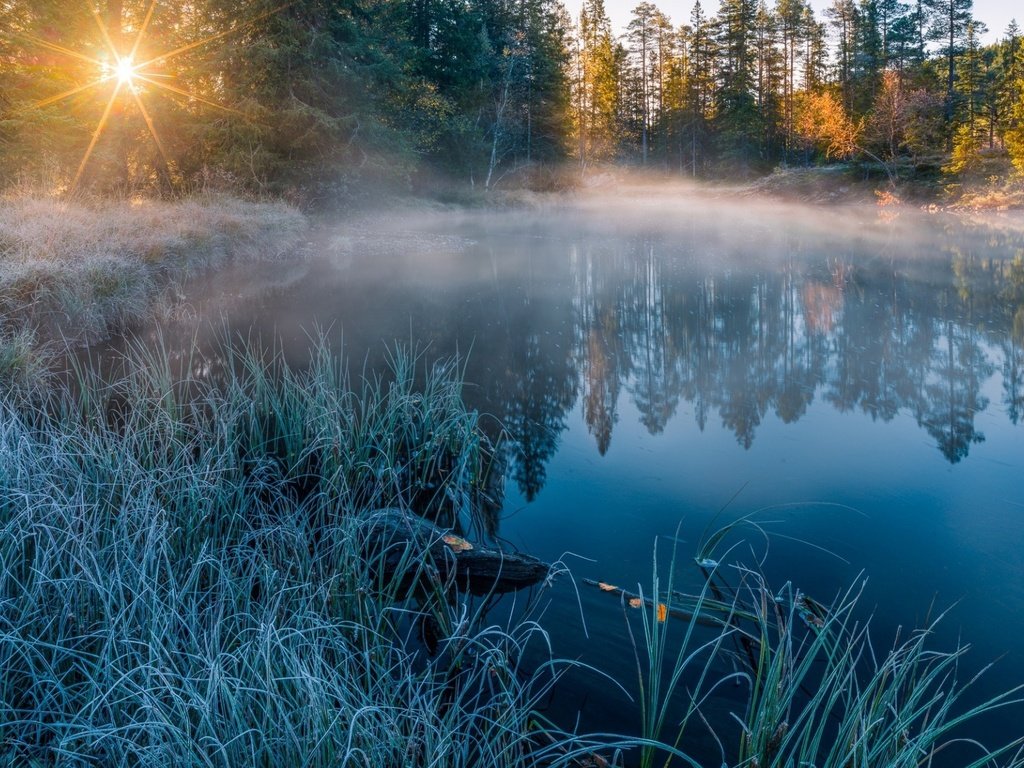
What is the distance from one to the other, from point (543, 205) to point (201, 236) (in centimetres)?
2649

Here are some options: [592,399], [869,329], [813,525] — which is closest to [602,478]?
[813,525]

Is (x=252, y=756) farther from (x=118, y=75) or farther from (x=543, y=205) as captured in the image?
(x=543, y=205)

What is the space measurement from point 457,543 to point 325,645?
1499mm

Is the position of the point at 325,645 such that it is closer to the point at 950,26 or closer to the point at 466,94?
the point at 466,94

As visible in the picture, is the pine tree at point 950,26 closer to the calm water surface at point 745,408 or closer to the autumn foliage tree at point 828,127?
the autumn foliage tree at point 828,127

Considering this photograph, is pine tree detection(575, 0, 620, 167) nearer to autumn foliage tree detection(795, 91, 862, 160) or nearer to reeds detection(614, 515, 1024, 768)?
autumn foliage tree detection(795, 91, 862, 160)

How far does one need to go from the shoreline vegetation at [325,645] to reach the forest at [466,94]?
12.6m

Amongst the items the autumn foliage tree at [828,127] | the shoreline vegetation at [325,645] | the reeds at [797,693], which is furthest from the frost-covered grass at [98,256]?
the autumn foliage tree at [828,127]

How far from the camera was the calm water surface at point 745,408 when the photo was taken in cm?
391

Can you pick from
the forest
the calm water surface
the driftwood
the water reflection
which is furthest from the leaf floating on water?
the forest

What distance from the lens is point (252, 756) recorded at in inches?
77.4

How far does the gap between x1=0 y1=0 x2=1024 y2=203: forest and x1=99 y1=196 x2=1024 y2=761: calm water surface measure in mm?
7491

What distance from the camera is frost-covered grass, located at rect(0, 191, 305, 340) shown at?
8.27 meters

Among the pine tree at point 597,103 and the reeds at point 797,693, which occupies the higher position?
the pine tree at point 597,103
